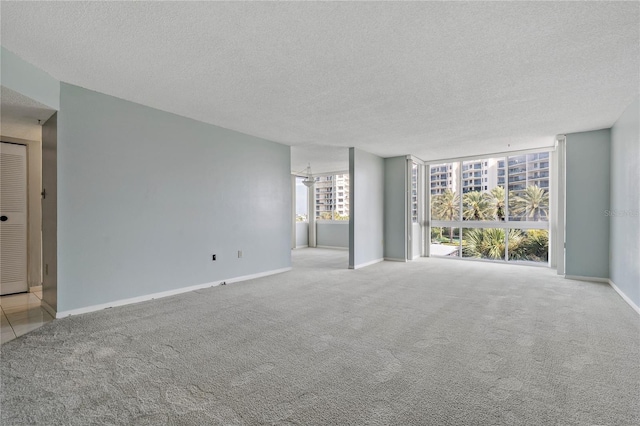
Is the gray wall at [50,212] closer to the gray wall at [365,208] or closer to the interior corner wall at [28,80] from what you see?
the interior corner wall at [28,80]

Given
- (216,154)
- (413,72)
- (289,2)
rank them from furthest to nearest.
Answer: (216,154) < (413,72) < (289,2)

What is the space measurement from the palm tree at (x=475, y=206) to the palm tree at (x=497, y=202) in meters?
0.09

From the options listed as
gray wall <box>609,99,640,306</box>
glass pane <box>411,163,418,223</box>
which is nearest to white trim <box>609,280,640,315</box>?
gray wall <box>609,99,640,306</box>

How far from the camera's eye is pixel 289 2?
1966 millimetres

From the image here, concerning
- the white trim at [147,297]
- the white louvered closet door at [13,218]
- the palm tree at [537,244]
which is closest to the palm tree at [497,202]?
the palm tree at [537,244]

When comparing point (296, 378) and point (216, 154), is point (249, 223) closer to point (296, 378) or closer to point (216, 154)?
point (216, 154)

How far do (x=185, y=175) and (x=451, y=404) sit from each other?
412cm

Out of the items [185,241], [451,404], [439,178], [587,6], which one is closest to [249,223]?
[185,241]

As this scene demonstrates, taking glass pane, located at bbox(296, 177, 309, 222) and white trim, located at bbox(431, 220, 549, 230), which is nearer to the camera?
white trim, located at bbox(431, 220, 549, 230)

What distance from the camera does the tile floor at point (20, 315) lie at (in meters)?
2.88

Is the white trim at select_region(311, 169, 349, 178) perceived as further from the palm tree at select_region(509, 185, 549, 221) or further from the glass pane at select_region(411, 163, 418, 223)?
the palm tree at select_region(509, 185, 549, 221)

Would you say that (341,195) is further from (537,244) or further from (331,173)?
(537,244)

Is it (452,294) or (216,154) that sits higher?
(216,154)

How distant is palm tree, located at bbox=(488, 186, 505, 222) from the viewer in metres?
6.98
